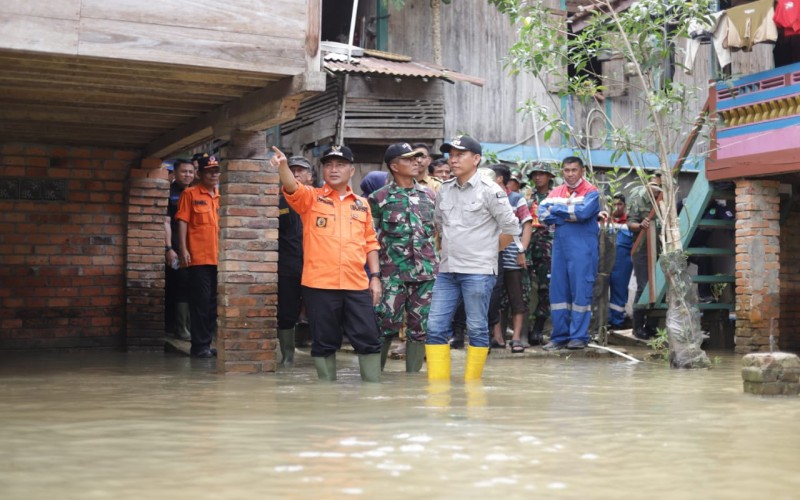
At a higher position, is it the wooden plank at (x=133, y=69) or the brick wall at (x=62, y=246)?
the wooden plank at (x=133, y=69)

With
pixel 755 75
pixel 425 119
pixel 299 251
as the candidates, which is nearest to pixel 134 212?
pixel 299 251

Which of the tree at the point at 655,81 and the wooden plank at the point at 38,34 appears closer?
the wooden plank at the point at 38,34

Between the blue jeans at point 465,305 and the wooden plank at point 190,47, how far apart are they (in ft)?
6.54

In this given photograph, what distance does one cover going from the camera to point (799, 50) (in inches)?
545

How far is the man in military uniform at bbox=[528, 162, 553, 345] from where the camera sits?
1178 centimetres

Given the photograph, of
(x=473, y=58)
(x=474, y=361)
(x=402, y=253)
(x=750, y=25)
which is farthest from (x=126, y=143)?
(x=473, y=58)

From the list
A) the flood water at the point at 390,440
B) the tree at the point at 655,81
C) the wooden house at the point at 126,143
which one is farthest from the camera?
the tree at the point at 655,81

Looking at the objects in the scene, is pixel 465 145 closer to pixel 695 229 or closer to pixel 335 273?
pixel 335 273

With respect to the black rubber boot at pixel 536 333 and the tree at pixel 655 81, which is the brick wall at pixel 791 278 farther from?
the black rubber boot at pixel 536 333

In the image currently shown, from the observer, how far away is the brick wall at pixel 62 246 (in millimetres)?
10938

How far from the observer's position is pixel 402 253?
831 centimetres

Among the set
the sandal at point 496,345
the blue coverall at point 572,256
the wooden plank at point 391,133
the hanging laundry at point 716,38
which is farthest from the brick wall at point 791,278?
the wooden plank at point 391,133

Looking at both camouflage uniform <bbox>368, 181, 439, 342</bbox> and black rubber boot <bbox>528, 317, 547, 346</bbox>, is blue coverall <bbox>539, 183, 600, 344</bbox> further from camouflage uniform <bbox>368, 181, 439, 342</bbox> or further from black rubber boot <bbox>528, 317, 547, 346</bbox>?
camouflage uniform <bbox>368, 181, 439, 342</bbox>

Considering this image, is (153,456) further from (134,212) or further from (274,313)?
(134,212)
